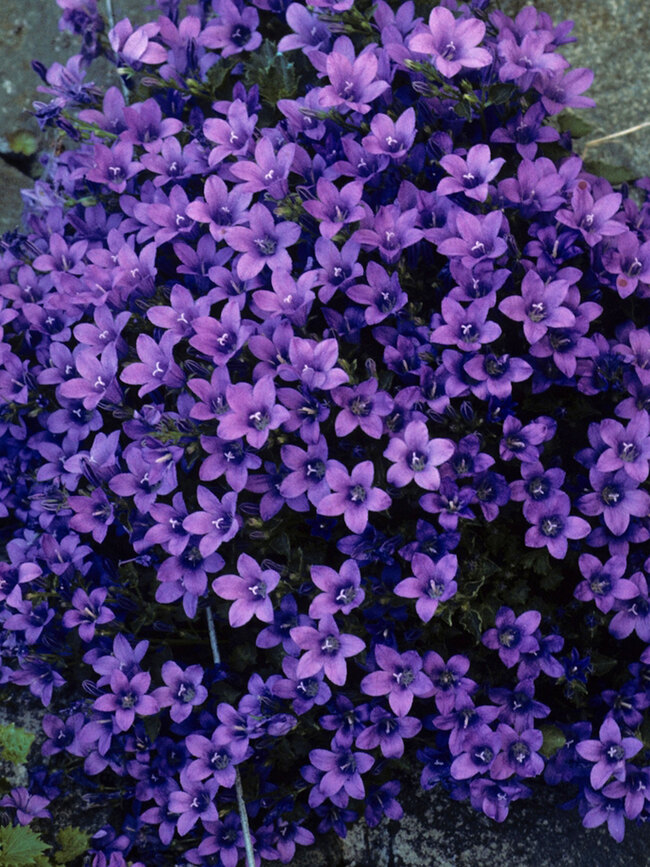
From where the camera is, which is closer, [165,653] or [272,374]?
[272,374]

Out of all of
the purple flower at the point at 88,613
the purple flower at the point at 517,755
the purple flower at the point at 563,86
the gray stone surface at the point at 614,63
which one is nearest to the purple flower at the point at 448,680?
the purple flower at the point at 517,755

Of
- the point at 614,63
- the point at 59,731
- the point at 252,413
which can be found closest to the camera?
the point at 252,413

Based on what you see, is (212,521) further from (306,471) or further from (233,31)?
(233,31)

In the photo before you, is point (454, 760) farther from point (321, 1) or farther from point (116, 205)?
point (321, 1)

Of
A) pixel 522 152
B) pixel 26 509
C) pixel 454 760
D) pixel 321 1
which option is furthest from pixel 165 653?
pixel 321 1

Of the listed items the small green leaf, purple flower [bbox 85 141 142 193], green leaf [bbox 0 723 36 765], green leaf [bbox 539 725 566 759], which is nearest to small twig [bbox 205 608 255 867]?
green leaf [bbox 0 723 36 765]

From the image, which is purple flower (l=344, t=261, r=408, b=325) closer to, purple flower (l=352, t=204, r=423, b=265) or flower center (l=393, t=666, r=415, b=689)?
purple flower (l=352, t=204, r=423, b=265)

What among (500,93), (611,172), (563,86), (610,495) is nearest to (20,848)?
(610,495)

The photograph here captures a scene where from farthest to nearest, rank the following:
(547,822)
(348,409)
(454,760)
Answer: (547,822) < (454,760) < (348,409)
